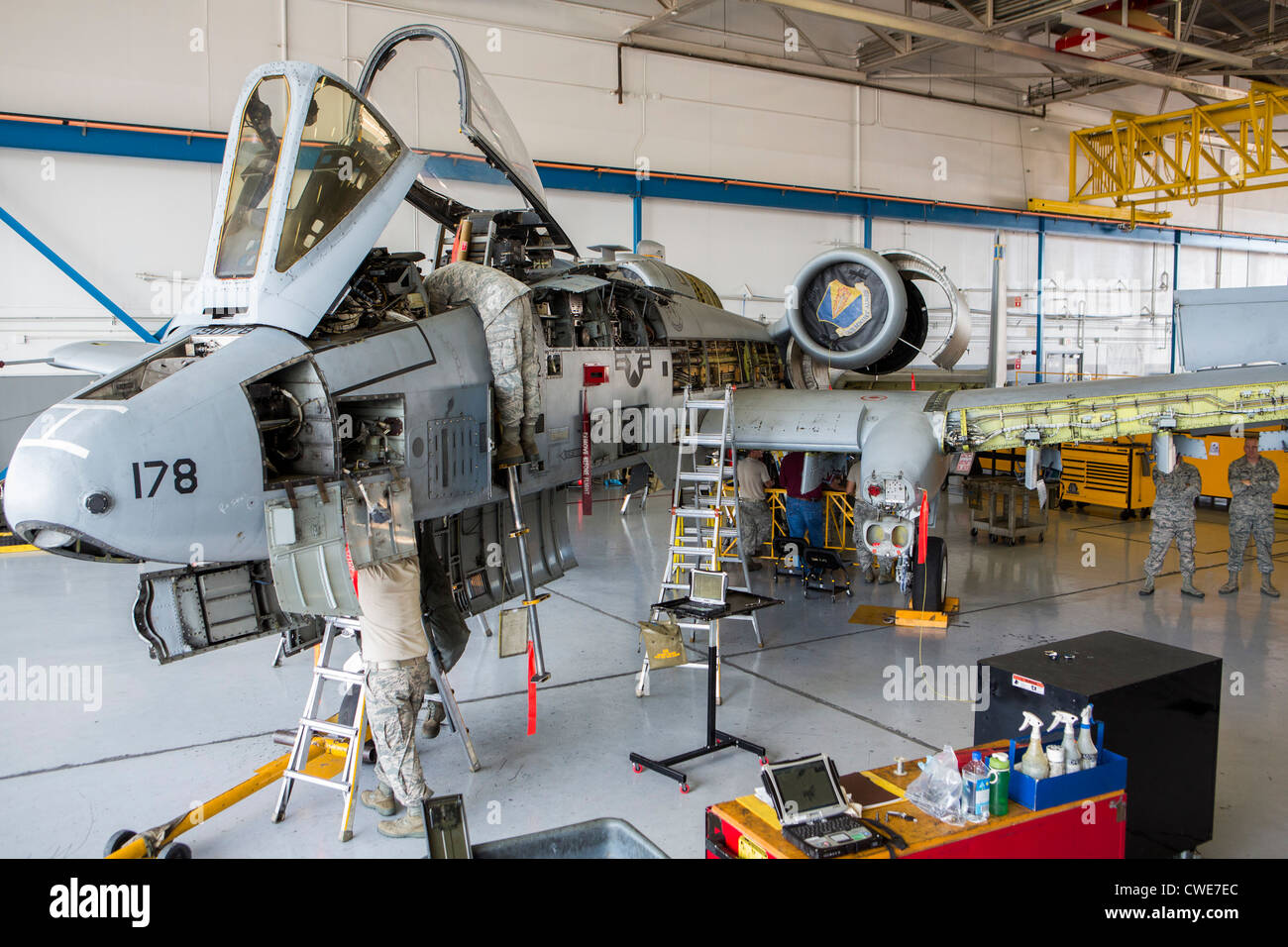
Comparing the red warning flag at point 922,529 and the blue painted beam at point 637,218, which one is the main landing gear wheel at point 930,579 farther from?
the blue painted beam at point 637,218

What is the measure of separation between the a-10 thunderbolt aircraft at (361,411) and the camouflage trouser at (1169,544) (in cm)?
277

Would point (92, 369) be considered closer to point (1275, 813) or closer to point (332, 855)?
point (332, 855)

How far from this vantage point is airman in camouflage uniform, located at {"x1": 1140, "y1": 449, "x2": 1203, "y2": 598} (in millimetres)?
9164

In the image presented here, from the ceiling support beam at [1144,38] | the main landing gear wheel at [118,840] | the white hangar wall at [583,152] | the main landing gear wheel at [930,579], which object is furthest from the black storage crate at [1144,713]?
the ceiling support beam at [1144,38]

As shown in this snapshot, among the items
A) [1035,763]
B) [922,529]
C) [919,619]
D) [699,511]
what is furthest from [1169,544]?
[1035,763]

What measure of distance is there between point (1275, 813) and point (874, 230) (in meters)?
16.6

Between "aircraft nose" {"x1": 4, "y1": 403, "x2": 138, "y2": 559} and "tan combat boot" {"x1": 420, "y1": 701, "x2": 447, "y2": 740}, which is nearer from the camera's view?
"aircraft nose" {"x1": 4, "y1": 403, "x2": 138, "y2": 559}

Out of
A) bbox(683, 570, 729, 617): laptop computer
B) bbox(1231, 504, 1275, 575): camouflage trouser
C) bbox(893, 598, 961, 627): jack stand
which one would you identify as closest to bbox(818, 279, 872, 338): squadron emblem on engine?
bbox(893, 598, 961, 627): jack stand

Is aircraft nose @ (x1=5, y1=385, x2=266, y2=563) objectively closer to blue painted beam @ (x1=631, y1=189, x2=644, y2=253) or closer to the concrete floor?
the concrete floor

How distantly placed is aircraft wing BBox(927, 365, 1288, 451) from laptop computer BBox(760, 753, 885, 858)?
4.82m

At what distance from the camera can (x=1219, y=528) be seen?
13.2 metres

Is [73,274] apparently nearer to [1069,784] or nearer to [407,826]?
[407,826]

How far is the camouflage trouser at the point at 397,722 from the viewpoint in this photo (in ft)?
14.5

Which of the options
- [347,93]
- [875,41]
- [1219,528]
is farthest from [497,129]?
[875,41]
